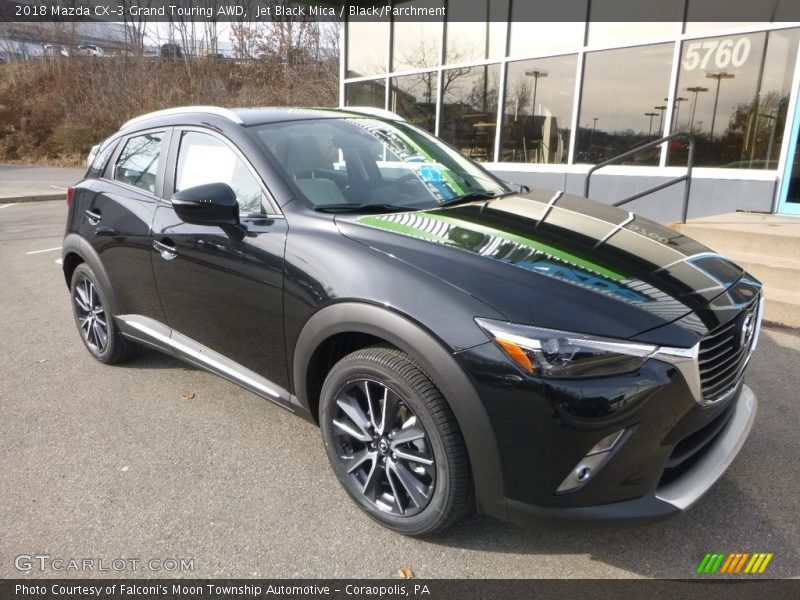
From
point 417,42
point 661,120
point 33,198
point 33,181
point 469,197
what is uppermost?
point 417,42

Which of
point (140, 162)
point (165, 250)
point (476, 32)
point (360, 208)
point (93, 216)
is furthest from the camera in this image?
point (476, 32)

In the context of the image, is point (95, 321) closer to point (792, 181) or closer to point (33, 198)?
point (792, 181)

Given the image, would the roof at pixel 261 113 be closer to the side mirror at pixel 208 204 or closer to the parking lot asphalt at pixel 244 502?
the side mirror at pixel 208 204

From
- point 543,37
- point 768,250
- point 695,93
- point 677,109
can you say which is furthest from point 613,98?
point 768,250

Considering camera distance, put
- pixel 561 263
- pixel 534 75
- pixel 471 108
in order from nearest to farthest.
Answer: pixel 561 263
pixel 534 75
pixel 471 108

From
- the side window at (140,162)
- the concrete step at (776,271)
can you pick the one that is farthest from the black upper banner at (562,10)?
the side window at (140,162)

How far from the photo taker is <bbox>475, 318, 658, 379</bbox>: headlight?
1.89 metres

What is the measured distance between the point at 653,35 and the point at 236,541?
Answer: 9.05 meters

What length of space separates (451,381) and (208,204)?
1427 mm

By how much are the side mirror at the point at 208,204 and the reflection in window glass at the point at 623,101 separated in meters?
7.70

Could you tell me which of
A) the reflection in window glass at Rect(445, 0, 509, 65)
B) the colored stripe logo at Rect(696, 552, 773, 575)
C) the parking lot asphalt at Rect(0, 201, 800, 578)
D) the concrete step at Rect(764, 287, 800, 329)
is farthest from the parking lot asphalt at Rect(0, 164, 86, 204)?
the colored stripe logo at Rect(696, 552, 773, 575)

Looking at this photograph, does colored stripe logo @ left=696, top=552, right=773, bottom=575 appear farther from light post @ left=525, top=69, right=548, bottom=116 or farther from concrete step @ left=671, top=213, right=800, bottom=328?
light post @ left=525, top=69, right=548, bottom=116

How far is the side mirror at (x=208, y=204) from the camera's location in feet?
8.74

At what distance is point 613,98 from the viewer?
30.0 ft
